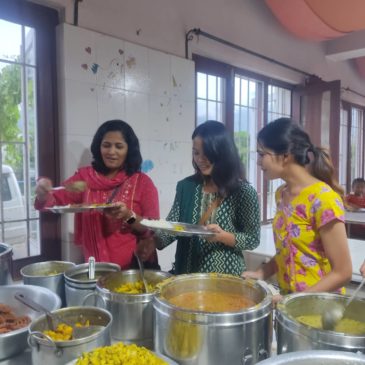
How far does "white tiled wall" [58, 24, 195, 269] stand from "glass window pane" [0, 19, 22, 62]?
0.70 feet

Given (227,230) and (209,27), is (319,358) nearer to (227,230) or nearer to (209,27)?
(227,230)

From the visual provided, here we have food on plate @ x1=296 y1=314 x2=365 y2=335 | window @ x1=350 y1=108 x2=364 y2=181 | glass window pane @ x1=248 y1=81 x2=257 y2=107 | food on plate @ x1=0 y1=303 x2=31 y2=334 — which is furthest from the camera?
window @ x1=350 y1=108 x2=364 y2=181

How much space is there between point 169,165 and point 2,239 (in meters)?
1.20

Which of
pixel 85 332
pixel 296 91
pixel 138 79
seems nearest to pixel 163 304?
pixel 85 332

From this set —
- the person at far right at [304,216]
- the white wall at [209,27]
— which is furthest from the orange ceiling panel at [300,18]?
the person at far right at [304,216]

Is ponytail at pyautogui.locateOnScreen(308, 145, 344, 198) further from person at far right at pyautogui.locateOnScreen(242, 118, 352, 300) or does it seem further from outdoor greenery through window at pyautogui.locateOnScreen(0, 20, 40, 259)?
outdoor greenery through window at pyautogui.locateOnScreen(0, 20, 40, 259)

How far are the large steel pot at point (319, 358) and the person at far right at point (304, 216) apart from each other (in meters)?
0.38

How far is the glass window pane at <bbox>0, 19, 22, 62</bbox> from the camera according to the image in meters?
1.84

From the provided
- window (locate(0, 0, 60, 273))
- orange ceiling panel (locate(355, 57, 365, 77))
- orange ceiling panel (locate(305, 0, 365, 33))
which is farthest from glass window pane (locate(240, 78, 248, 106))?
orange ceiling panel (locate(355, 57, 365, 77))

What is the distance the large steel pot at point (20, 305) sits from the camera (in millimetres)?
829

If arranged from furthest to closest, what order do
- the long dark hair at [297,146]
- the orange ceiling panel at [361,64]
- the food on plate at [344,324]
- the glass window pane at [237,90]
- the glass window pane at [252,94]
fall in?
the orange ceiling panel at [361,64] → the glass window pane at [252,94] → the glass window pane at [237,90] → the long dark hair at [297,146] → the food on plate at [344,324]

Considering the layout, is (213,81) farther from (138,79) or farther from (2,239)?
(2,239)

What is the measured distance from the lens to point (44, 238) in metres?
2.01

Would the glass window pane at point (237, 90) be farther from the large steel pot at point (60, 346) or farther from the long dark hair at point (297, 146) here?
the large steel pot at point (60, 346)
